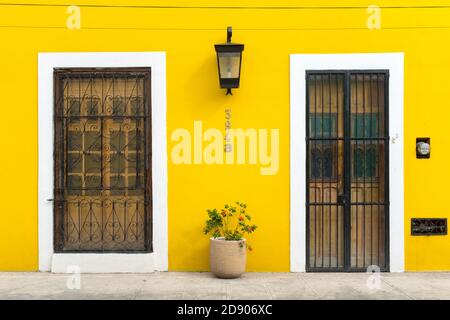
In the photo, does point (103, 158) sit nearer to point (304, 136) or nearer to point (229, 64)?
point (229, 64)

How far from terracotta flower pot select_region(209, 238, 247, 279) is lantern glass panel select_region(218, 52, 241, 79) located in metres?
2.21

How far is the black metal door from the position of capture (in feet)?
21.8

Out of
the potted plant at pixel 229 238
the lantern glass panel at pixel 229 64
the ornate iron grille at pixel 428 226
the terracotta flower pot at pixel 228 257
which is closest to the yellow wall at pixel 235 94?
the ornate iron grille at pixel 428 226

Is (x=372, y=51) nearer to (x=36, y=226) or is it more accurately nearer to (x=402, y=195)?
(x=402, y=195)

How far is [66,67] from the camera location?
6.62m

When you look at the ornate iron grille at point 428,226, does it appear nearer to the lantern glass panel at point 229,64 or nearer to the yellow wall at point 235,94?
the yellow wall at point 235,94

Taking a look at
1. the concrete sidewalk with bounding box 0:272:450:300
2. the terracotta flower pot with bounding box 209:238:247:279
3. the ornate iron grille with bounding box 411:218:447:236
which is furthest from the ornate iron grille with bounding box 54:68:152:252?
the ornate iron grille with bounding box 411:218:447:236

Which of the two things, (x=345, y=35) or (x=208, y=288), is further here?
(x=345, y=35)

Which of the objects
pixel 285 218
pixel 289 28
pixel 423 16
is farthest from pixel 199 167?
pixel 423 16

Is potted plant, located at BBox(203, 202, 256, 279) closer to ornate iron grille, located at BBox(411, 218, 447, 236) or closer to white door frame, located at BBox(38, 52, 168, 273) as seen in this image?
white door frame, located at BBox(38, 52, 168, 273)

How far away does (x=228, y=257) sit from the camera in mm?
6184

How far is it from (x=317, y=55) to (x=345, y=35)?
0.49 metres

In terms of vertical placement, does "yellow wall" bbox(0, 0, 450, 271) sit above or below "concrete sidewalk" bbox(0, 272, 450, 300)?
above

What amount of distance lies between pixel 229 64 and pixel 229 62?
3 cm
